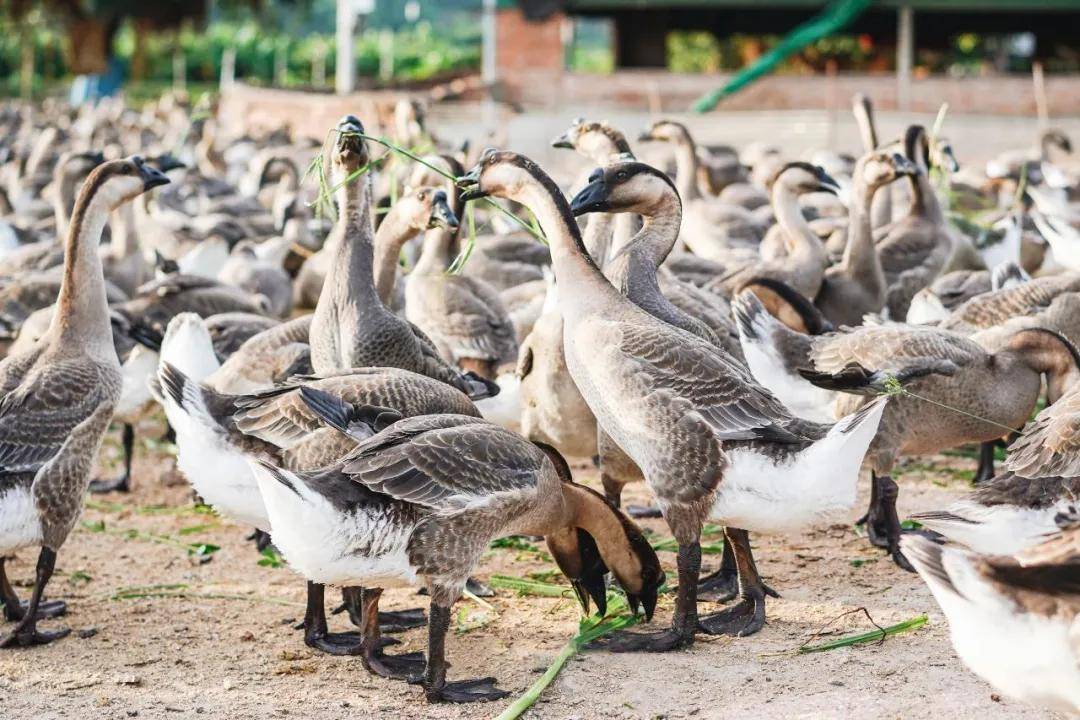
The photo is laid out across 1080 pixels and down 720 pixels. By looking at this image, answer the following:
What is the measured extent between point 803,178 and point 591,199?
4662mm

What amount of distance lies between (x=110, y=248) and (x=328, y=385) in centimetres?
710

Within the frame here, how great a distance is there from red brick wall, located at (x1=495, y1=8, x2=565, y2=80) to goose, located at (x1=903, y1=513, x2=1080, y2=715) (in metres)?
27.2

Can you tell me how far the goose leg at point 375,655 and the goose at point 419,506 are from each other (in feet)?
0.03

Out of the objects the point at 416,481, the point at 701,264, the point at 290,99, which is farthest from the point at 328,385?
the point at 290,99

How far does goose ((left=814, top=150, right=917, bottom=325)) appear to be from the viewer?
11.0 meters

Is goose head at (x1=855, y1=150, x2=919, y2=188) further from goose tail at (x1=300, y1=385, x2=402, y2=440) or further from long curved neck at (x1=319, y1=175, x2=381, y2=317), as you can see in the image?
goose tail at (x1=300, y1=385, x2=402, y2=440)

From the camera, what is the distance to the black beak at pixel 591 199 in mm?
7324

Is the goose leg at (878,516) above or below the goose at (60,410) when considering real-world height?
below

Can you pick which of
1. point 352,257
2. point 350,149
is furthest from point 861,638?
point 350,149

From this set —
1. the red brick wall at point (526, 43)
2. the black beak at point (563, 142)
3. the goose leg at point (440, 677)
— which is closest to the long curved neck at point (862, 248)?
the black beak at point (563, 142)

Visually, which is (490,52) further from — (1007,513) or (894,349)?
(1007,513)

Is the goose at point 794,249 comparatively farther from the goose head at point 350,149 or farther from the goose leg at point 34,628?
the goose leg at point 34,628

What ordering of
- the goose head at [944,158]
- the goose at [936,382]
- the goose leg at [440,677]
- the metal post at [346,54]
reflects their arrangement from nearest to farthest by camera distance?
the goose leg at [440,677] → the goose at [936,382] → the goose head at [944,158] → the metal post at [346,54]

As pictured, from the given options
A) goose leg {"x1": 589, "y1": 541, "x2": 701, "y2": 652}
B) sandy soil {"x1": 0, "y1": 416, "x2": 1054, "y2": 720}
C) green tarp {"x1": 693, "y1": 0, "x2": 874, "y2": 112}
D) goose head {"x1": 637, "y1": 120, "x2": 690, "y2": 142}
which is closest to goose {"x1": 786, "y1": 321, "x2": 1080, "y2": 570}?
sandy soil {"x1": 0, "y1": 416, "x2": 1054, "y2": 720}
